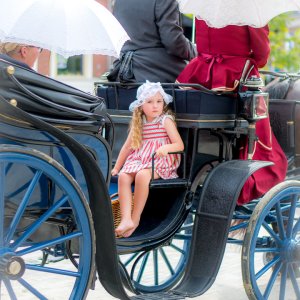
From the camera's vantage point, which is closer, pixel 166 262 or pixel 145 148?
pixel 145 148

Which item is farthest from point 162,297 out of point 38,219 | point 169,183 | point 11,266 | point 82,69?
point 82,69

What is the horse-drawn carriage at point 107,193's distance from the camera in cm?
317

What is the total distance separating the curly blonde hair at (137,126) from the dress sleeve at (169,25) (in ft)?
1.64

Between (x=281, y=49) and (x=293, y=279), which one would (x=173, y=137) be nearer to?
(x=293, y=279)

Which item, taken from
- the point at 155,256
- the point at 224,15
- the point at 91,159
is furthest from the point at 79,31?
the point at 155,256

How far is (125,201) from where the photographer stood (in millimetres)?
4121

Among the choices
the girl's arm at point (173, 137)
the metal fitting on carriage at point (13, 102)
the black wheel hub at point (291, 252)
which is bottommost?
the black wheel hub at point (291, 252)

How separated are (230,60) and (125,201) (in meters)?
1.13

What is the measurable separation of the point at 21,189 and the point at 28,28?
31.4 inches

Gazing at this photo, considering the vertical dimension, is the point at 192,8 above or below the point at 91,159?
above

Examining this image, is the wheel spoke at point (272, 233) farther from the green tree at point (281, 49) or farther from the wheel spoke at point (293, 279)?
the green tree at point (281, 49)

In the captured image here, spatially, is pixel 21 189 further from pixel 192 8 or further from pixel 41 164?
pixel 192 8

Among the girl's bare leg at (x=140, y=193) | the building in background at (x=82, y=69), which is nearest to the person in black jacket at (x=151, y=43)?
the girl's bare leg at (x=140, y=193)

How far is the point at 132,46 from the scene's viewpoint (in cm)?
477
